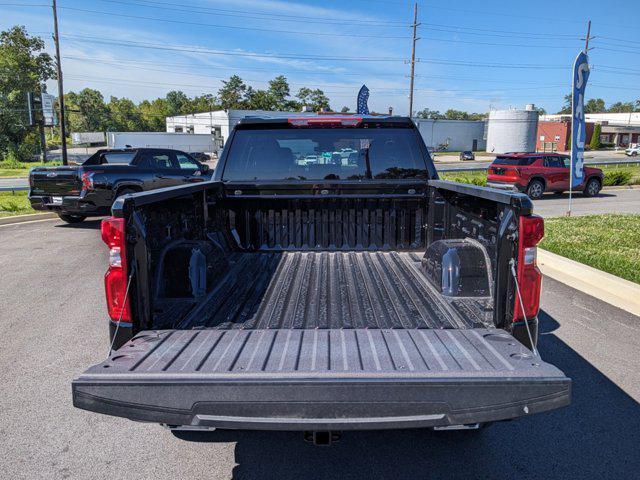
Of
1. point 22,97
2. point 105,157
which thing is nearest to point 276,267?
point 105,157

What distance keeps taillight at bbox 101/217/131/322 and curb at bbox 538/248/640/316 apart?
18.4 feet

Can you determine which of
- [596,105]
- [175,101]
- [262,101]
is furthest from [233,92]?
[596,105]

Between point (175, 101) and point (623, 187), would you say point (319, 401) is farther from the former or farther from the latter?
point (175, 101)

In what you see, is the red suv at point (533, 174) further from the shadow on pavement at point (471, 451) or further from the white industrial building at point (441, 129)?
the white industrial building at point (441, 129)

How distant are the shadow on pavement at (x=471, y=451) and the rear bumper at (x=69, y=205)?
9289mm

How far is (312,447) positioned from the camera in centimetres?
318

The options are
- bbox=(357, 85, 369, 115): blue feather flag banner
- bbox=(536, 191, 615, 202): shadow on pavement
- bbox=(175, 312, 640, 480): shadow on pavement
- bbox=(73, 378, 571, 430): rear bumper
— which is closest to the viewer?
bbox=(73, 378, 571, 430): rear bumper

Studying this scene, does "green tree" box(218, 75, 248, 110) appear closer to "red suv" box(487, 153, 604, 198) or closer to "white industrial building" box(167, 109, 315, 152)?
"white industrial building" box(167, 109, 315, 152)

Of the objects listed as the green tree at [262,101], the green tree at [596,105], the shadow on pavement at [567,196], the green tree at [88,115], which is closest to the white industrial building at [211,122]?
the green tree at [262,101]

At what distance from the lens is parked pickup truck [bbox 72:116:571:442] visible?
2.10m

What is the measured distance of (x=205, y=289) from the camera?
3396mm

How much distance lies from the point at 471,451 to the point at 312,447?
3.34ft

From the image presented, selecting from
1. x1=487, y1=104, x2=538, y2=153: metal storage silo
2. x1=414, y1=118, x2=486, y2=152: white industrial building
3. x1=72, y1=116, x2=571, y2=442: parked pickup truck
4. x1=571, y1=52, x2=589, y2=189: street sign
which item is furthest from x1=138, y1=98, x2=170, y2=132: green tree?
x1=72, y1=116, x2=571, y2=442: parked pickup truck

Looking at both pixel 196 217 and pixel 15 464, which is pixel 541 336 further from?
pixel 15 464
